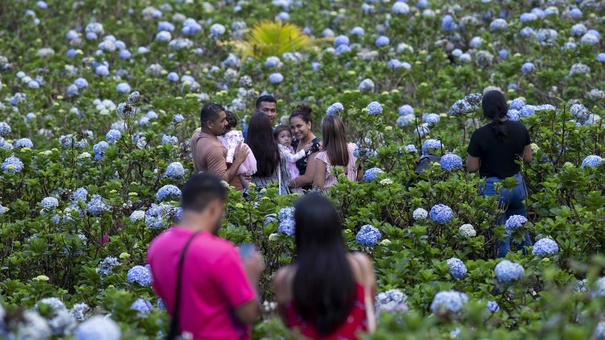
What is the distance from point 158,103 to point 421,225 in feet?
13.1

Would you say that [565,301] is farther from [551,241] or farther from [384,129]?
[384,129]

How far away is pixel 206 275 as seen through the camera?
3.37 metres

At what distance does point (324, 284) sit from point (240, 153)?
11.4ft

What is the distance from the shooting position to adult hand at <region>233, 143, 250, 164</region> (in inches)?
267

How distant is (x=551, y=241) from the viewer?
523 cm

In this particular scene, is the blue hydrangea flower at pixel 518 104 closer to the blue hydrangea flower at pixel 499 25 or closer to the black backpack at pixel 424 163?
the black backpack at pixel 424 163

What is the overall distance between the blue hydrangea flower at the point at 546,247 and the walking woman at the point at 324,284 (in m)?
1.97

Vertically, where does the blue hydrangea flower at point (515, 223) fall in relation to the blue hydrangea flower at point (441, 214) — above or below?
below

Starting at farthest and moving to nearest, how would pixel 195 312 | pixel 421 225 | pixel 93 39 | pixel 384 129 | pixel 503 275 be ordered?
1. pixel 93 39
2. pixel 384 129
3. pixel 421 225
4. pixel 503 275
5. pixel 195 312

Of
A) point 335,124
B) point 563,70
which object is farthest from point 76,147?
point 563,70

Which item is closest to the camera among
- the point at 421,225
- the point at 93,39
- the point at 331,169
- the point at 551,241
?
the point at 551,241

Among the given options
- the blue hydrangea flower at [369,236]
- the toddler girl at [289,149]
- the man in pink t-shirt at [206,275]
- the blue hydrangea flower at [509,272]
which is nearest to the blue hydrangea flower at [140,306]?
the man in pink t-shirt at [206,275]

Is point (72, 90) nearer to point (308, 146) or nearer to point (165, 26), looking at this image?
point (165, 26)

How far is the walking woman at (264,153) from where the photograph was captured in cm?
700
